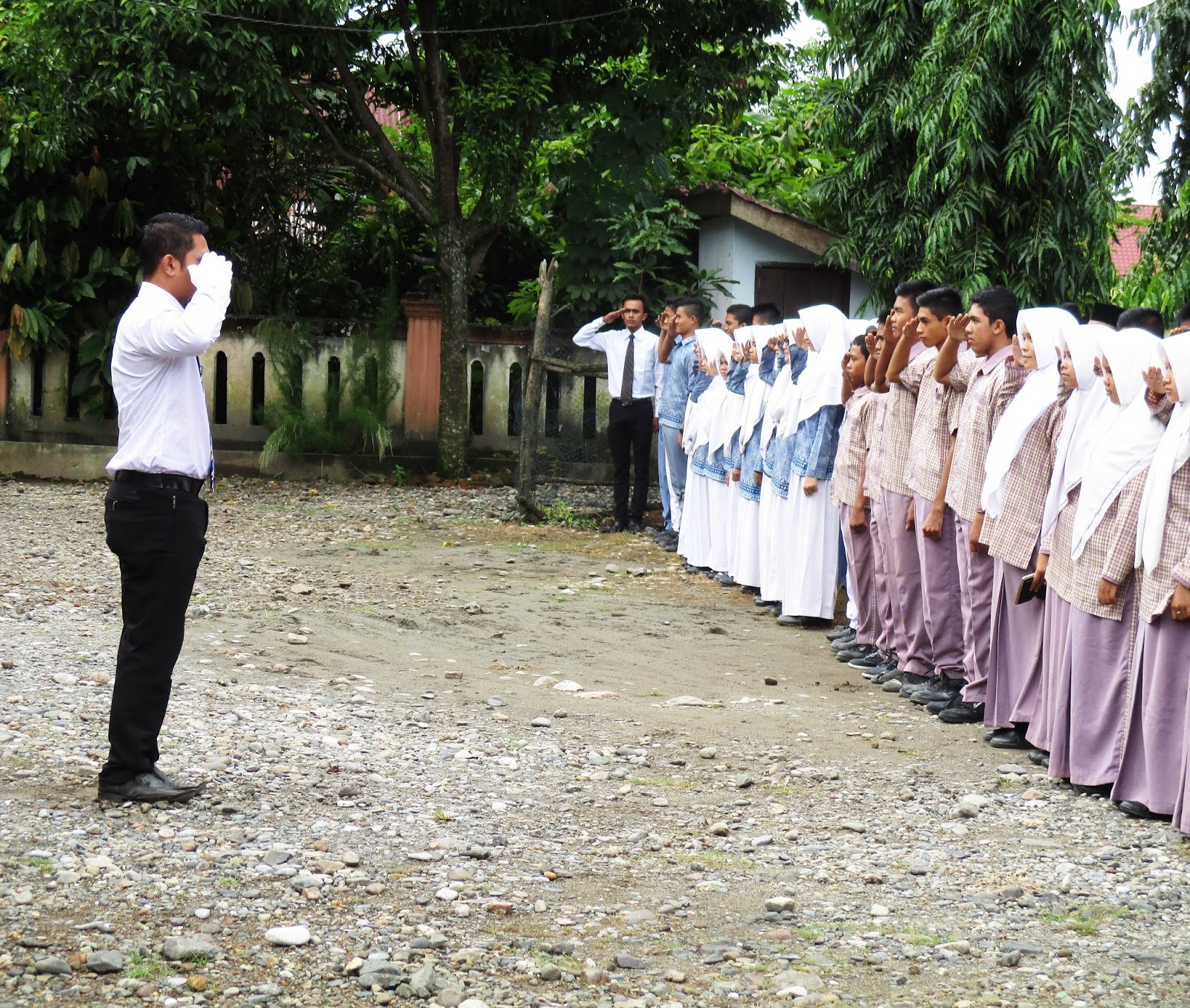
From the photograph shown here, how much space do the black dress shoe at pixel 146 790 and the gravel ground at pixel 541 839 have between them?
65 mm

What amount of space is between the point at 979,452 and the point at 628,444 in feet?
21.8

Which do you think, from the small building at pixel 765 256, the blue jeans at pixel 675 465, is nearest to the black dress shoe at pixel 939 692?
the blue jeans at pixel 675 465

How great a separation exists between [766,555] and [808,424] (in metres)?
1.10

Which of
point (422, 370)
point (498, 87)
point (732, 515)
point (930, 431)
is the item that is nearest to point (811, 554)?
point (732, 515)

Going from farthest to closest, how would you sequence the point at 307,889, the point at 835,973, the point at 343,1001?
the point at 307,889 < the point at 835,973 < the point at 343,1001

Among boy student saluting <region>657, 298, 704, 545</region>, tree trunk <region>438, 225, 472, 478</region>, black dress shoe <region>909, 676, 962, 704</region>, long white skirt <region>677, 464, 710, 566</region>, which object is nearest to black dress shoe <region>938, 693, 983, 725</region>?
black dress shoe <region>909, 676, 962, 704</region>

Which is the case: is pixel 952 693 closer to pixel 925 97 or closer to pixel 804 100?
pixel 925 97

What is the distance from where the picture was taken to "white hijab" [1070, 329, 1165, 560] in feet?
17.5

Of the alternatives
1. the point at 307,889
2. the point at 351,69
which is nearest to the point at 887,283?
the point at 351,69

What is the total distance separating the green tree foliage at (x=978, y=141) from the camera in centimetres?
1330

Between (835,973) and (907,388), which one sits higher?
(907,388)

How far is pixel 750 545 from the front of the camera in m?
10.3

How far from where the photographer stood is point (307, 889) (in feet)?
13.9

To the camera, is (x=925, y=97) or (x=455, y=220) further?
(x=455, y=220)
